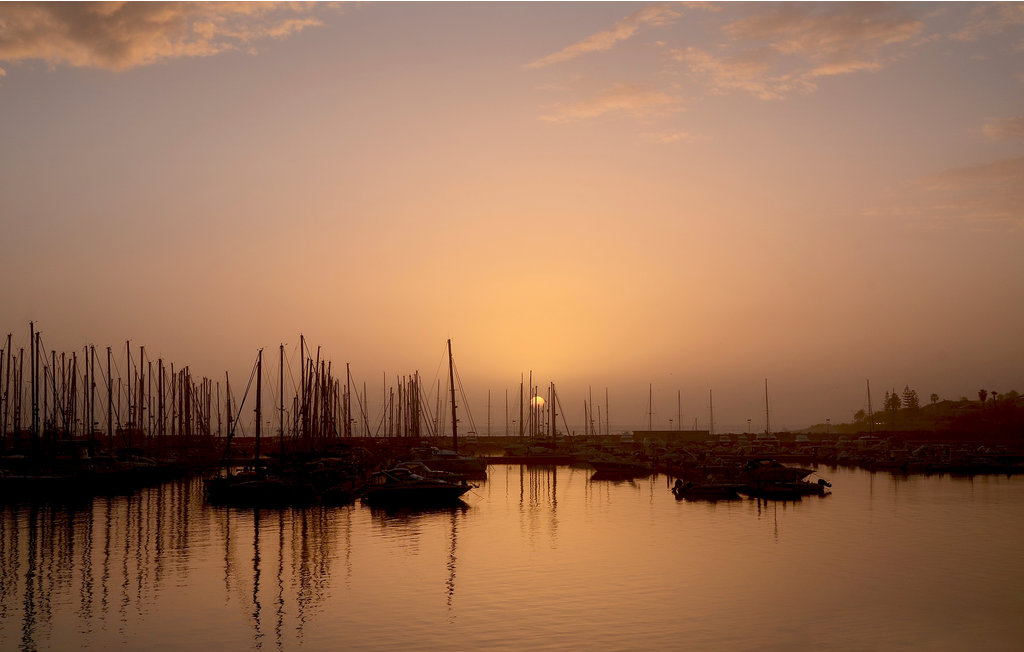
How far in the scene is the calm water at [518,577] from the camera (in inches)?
1116

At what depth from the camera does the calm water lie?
28344mm

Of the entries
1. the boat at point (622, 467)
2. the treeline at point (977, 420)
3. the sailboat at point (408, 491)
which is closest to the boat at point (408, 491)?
the sailboat at point (408, 491)

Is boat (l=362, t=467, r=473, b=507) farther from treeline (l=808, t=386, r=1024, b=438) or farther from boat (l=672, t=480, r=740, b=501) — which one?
treeline (l=808, t=386, r=1024, b=438)

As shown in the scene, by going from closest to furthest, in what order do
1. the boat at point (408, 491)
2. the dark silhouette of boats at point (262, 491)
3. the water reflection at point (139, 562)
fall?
1. the water reflection at point (139, 562)
2. the boat at point (408, 491)
3. the dark silhouette of boats at point (262, 491)

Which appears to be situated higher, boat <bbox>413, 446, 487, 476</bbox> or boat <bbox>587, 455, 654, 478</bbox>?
boat <bbox>413, 446, 487, 476</bbox>

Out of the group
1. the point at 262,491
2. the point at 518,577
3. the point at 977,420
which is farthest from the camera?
the point at 977,420

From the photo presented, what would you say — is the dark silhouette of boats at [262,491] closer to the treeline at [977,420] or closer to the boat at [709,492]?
the boat at [709,492]

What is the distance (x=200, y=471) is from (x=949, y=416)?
15151cm

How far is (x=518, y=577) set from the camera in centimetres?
3784

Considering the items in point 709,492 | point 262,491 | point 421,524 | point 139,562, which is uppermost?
point 262,491

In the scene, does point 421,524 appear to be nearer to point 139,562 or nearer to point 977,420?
point 139,562

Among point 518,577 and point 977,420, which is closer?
point 518,577

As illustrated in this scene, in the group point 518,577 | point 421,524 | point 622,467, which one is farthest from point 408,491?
point 622,467

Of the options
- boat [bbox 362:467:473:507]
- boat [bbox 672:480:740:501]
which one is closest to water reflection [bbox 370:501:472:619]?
boat [bbox 362:467:473:507]
